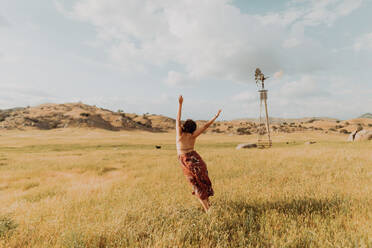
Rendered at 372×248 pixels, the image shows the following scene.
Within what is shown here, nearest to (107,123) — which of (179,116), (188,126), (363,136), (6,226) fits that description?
(363,136)

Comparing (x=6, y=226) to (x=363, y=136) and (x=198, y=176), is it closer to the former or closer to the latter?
(x=198, y=176)

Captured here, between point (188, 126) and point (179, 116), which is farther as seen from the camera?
point (179, 116)

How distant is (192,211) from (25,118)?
121 meters

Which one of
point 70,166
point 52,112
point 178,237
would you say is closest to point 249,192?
point 178,237

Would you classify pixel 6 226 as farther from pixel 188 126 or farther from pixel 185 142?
pixel 188 126

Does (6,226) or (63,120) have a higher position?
(63,120)

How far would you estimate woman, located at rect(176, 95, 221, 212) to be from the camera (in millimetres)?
4348

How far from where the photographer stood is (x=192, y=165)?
439 centimetres

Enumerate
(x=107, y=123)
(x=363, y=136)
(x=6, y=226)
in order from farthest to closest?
(x=107, y=123) → (x=363, y=136) → (x=6, y=226)

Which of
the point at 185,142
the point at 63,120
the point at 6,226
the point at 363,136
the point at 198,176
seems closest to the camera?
the point at 6,226

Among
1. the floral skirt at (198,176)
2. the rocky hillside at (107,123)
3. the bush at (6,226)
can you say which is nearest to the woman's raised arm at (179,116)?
the floral skirt at (198,176)

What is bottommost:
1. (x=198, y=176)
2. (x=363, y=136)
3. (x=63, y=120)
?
(x=363, y=136)

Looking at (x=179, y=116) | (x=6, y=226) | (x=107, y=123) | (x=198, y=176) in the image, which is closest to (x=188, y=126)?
(x=179, y=116)

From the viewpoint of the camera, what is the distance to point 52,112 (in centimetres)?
10825
